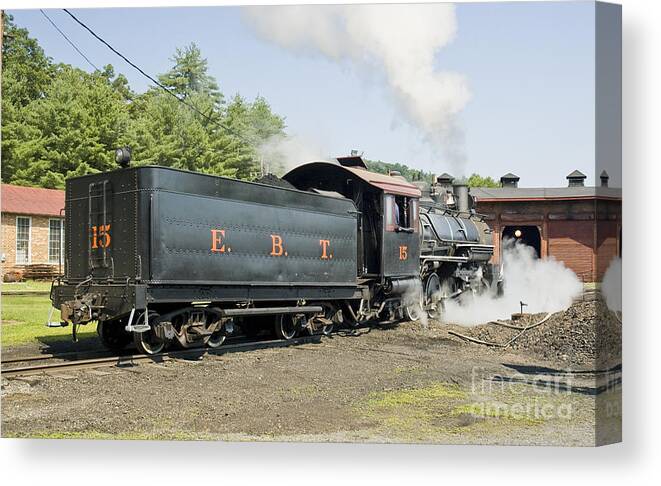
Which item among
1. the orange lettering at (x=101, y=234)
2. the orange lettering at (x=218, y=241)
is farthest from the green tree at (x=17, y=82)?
the orange lettering at (x=218, y=241)

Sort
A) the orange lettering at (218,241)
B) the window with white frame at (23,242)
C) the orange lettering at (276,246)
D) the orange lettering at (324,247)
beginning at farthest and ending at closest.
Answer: the window with white frame at (23,242), the orange lettering at (324,247), the orange lettering at (276,246), the orange lettering at (218,241)

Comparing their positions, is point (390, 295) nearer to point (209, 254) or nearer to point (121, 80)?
point (209, 254)

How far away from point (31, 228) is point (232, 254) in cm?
907

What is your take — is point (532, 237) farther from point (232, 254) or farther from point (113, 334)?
point (113, 334)

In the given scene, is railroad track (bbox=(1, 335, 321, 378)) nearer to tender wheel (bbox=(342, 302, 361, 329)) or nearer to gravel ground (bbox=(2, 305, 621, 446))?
gravel ground (bbox=(2, 305, 621, 446))

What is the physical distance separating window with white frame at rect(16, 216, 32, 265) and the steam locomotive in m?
6.98

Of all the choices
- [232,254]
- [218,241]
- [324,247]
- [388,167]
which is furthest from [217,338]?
[388,167]

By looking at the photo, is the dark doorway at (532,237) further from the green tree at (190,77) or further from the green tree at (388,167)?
the green tree at (190,77)

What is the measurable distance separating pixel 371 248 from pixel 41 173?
22.7 ft

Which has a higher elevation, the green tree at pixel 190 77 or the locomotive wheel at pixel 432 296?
the green tree at pixel 190 77

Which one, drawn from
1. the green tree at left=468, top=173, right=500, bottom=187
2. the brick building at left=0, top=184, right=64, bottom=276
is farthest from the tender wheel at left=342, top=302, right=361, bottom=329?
the brick building at left=0, top=184, right=64, bottom=276

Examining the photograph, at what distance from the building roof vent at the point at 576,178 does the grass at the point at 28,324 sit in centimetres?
854

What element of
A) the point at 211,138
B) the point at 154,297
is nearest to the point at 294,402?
the point at 154,297

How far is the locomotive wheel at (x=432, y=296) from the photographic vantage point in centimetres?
1581
